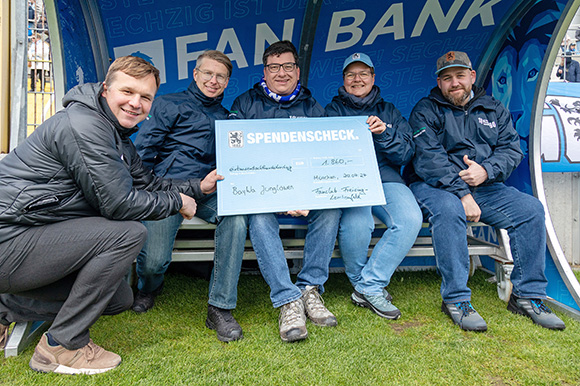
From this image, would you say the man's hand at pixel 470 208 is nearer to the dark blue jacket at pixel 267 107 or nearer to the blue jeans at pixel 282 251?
the blue jeans at pixel 282 251

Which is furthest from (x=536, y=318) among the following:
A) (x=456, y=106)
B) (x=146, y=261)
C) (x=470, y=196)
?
(x=146, y=261)

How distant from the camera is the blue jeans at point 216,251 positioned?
2.37m

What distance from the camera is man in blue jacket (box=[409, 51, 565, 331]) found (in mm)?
2596

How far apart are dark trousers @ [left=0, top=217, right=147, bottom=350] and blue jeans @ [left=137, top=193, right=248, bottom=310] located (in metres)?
0.52

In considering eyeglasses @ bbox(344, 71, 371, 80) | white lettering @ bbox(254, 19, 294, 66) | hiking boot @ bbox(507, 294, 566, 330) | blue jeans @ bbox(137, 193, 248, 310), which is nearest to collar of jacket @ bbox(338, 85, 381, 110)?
eyeglasses @ bbox(344, 71, 371, 80)

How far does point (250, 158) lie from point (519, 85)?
7.42 ft

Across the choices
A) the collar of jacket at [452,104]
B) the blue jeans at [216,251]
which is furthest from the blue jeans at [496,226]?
the blue jeans at [216,251]

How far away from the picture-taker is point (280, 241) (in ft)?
8.04

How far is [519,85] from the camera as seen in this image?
3.31 metres

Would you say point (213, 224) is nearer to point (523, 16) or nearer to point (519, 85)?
point (519, 85)

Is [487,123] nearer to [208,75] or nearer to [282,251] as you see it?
[282,251]

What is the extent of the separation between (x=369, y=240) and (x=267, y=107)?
1150 millimetres

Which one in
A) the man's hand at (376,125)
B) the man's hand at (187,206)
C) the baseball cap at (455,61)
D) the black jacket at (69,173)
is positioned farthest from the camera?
the baseball cap at (455,61)

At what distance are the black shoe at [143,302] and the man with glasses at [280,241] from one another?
0.83 m
